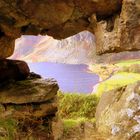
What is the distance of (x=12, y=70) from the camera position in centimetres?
1204

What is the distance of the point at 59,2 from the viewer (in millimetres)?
8359

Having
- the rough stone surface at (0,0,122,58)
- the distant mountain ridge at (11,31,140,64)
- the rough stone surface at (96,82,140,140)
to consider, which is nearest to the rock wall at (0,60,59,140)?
the rough stone surface at (96,82,140,140)

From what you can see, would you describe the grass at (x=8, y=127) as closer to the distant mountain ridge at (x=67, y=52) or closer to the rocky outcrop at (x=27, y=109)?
the rocky outcrop at (x=27, y=109)

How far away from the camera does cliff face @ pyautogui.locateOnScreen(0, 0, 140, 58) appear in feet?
26.3

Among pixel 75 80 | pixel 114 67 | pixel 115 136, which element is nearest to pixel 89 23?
pixel 115 136

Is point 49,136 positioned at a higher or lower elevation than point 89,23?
lower

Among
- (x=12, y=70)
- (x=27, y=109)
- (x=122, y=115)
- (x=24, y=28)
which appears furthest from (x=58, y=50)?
(x=24, y=28)

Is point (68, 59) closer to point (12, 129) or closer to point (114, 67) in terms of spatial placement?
point (114, 67)

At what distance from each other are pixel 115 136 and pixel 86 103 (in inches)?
304

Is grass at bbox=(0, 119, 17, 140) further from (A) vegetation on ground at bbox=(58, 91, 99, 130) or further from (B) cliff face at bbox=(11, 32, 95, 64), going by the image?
(B) cliff face at bbox=(11, 32, 95, 64)

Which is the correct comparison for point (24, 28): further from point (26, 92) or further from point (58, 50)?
point (58, 50)

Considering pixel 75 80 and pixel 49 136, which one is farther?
pixel 75 80

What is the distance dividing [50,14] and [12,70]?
400cm

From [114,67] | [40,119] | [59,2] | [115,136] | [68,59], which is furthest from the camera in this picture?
[68,59]
